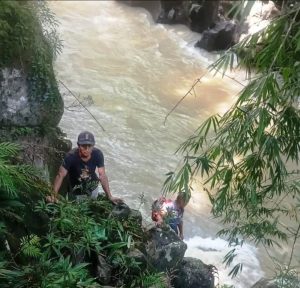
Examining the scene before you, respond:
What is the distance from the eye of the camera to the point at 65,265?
3.61 m

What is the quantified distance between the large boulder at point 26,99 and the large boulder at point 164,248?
203 centimetres

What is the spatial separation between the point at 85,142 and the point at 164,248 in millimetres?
1361

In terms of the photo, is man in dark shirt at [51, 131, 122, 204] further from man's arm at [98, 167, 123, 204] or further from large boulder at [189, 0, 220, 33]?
large boulder at [189, 0, 220, 33]

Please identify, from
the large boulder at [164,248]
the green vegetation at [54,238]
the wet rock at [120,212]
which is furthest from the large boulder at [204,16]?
the green vegetation at [54,238]

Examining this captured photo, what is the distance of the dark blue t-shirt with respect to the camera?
514 centimetres

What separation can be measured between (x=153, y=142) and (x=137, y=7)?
11.7 m

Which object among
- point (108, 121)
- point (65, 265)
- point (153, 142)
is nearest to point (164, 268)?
point (65, 265)

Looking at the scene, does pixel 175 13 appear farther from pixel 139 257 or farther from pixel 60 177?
pixel 139 257

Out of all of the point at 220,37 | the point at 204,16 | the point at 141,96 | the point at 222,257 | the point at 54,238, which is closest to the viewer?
the point at 54,238

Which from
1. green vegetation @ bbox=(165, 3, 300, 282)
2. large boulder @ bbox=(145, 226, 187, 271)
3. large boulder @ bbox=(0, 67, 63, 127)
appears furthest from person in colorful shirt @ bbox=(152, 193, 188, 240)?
large boulder @ bbox=(0, 67, 63, 127)

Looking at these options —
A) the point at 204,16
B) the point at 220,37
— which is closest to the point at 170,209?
the point at 220,37

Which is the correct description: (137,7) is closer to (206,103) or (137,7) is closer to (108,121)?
(206,103)

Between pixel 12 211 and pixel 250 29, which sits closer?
pixel 12 211

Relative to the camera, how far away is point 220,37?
16594 mm
